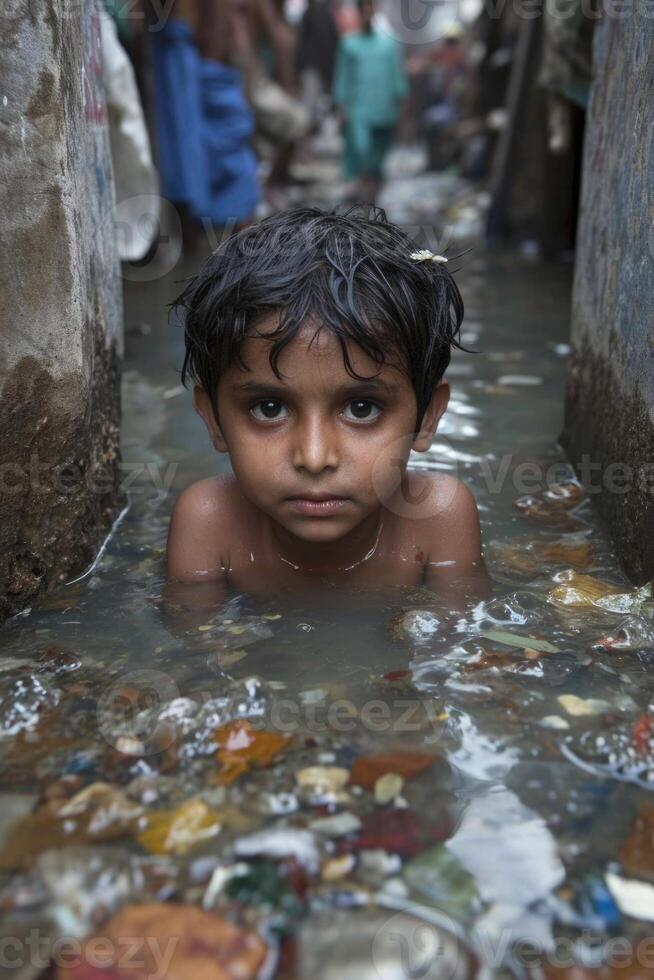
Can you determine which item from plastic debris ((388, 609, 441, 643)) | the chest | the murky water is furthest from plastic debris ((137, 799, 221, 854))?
the chest

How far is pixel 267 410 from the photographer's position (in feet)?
6.55

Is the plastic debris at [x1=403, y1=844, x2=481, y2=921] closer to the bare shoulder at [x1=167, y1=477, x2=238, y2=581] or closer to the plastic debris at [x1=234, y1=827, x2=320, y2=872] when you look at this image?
the plastic debris at [x1=234, y1=827, x2=320, y2=872]

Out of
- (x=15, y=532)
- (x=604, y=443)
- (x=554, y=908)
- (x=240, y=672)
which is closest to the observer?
(x=554, y=908)

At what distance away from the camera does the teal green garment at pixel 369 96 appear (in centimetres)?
1125

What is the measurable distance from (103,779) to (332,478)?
0.73 meters

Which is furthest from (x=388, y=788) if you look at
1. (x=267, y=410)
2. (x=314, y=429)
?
(x=267, y=410)

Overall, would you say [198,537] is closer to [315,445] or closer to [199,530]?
[199,530]

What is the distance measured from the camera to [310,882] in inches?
50.5

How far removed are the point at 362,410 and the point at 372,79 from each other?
33.8 feet

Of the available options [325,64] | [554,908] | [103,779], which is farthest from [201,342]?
[325,64]

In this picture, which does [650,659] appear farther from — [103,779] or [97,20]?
[97,20]

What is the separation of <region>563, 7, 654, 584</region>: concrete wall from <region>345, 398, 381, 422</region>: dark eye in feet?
2.01

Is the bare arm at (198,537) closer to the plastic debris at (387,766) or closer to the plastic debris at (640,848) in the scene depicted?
the plastic debris at (387,766)

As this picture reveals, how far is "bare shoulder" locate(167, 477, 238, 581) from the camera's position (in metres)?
2.33
